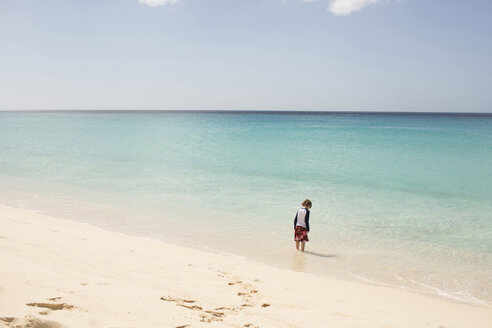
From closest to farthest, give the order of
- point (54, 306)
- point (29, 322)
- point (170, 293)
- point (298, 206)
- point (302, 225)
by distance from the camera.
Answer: point (29, 322), point (54, 306), point (170, 293), point (302, 225), point (298, 206)

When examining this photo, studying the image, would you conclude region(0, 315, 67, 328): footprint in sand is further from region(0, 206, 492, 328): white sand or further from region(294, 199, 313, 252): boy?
region(294, 199, 313, 252): boy

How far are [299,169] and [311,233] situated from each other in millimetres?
11617

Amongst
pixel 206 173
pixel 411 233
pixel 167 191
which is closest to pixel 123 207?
pixel 167 191

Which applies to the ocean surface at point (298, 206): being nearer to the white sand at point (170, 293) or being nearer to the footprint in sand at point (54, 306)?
the white sand at point (170, 293)

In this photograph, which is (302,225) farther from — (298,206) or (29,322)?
(29,322)

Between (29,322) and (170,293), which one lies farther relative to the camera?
(170,293)

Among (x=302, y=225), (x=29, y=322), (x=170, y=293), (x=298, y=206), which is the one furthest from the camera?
(x=298, y=206)

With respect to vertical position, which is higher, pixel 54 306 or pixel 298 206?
pixel 54 306

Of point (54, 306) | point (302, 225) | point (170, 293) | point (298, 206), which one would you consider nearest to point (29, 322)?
point (54, 306)

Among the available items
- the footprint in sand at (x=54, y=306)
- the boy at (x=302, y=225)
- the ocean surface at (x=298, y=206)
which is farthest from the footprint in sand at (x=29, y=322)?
the boy at (x=302, y=225)

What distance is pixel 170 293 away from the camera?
4.91 metres

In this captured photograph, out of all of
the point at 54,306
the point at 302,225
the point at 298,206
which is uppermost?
the point at 54,306

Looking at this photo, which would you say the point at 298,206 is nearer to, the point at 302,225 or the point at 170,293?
the point at 302,225

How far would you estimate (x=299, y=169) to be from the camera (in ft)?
71.4
